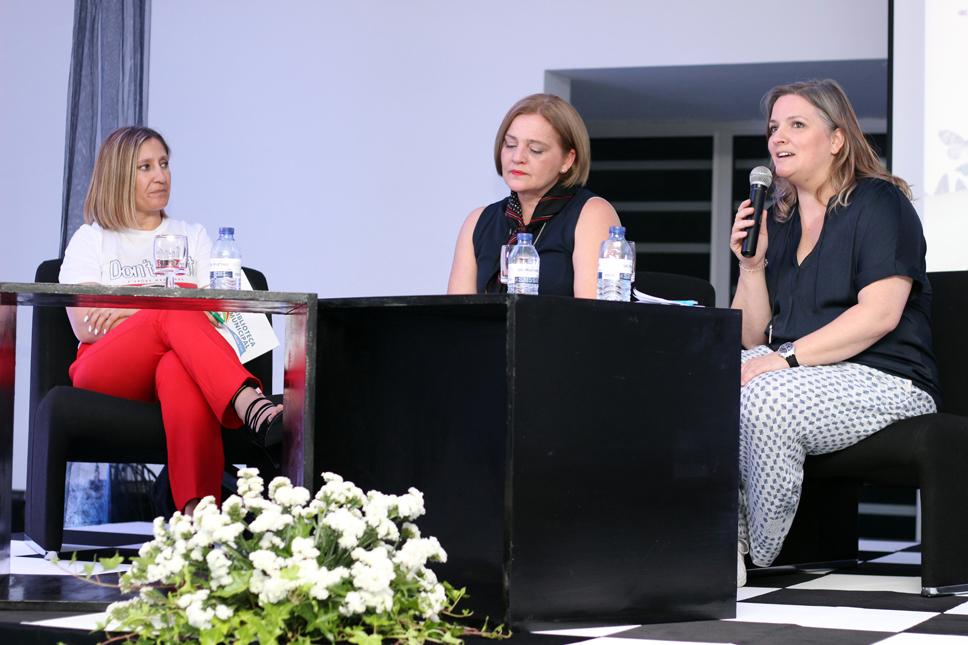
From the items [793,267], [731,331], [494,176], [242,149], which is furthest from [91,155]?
[731,331]

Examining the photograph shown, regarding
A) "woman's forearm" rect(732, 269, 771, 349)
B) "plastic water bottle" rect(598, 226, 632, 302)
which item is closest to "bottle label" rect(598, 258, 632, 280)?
"plastic water bottle" rect(598, 226, 632, 302)

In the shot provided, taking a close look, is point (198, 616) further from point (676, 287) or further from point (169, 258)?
point (676, 287)

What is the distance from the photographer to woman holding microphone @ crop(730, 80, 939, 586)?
9.21 ft

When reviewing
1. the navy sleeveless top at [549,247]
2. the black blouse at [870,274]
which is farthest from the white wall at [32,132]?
the black blouse at [870,274]

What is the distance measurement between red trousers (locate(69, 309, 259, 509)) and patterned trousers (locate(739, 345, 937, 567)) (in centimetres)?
116

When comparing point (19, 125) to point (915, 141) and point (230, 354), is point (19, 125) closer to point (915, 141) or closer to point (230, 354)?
point (230, 354)

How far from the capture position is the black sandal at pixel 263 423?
111 inches

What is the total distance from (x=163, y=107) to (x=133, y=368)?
3.15 m

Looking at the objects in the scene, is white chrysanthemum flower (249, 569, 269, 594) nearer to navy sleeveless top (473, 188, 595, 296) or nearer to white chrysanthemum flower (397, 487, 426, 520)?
white chrysanthemum flower (397, 487, 426, 520)

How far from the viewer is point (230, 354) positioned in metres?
3.05

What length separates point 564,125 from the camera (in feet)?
10.0

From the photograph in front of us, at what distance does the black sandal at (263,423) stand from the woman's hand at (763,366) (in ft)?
3.35

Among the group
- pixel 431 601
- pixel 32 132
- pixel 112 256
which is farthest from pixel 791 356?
pixel 32 132

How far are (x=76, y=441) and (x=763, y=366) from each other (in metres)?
1.59
